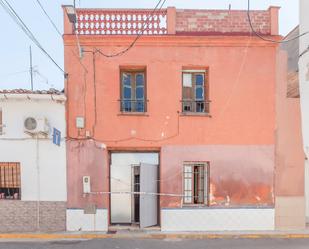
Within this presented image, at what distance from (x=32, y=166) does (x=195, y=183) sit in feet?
17.1

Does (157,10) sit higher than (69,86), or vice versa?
(157,10)

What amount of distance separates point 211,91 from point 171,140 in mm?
2017

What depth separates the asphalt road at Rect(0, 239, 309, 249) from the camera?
26.1 feet

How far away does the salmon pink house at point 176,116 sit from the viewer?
30.2 feet

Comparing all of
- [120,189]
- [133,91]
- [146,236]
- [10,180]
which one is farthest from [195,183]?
[10,180]

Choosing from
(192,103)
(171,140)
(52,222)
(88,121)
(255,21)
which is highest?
(255,21)

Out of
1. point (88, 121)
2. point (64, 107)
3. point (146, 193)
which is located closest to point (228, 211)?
point (146, 193)

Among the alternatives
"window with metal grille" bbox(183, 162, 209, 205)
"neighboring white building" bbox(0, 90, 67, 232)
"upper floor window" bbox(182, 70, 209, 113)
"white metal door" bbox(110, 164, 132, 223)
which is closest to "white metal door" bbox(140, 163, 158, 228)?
"white metal door" bbox(110, 164, 132, 223)

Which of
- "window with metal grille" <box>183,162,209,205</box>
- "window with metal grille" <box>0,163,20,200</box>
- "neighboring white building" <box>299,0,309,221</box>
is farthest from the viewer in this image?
"window with metal grille" <box>183,162,209,205</box>

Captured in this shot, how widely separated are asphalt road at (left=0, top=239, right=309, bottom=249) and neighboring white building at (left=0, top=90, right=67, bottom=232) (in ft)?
3.06

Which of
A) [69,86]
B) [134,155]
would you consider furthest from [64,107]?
[134,155]

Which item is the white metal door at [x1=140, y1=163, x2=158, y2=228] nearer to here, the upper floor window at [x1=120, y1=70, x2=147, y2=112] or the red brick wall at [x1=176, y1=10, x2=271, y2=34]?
the upper floor window at [x1=120, y1=70, x2=147, y2=112]

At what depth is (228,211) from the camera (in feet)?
30.7

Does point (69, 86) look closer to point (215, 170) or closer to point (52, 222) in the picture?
point (52, 222)
